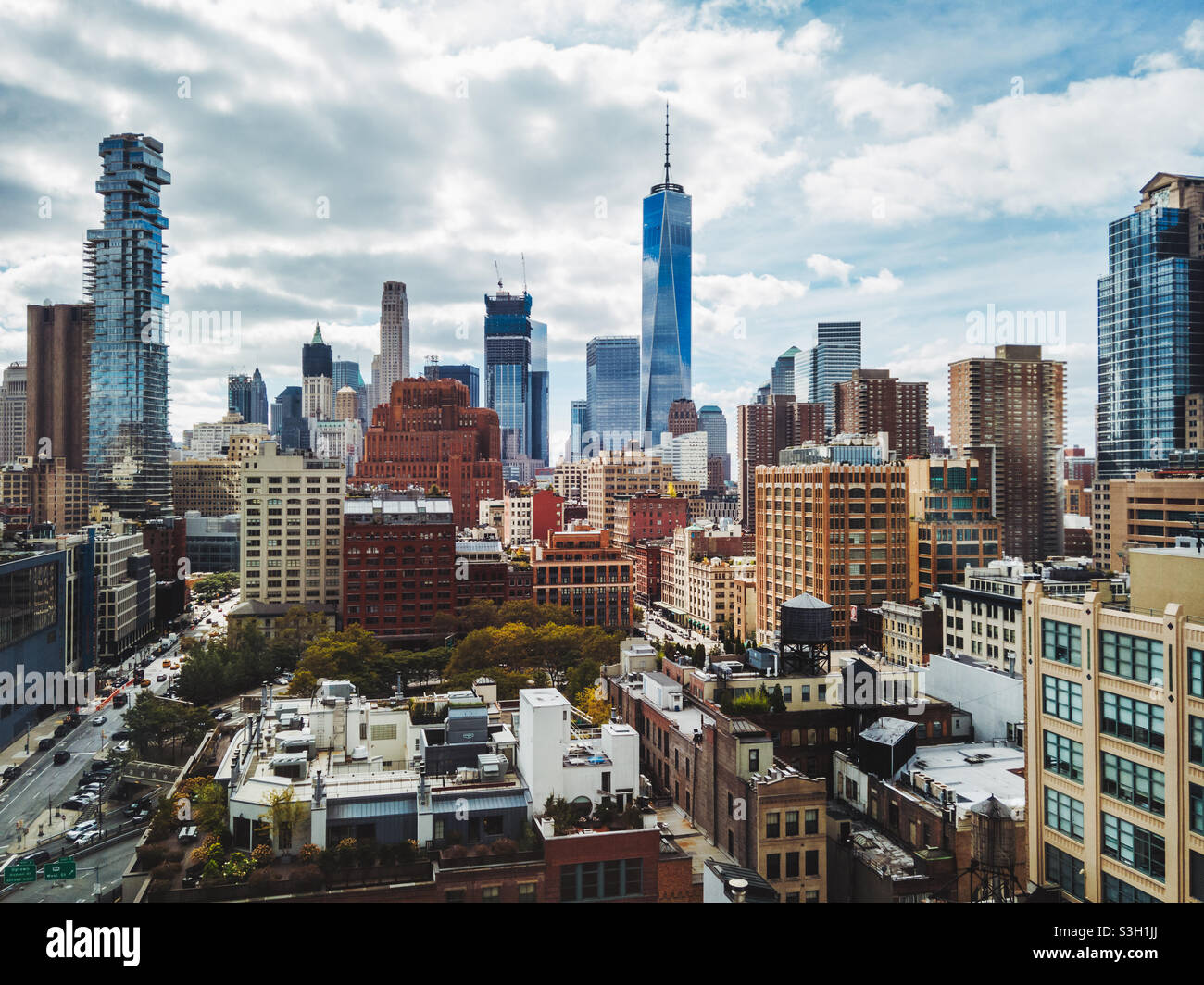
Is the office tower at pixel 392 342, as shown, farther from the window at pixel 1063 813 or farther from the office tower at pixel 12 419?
the window at pixel 1063 813

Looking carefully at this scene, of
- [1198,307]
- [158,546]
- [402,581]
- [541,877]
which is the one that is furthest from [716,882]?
[1198,307]

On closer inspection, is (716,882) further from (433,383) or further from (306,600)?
(433,383)

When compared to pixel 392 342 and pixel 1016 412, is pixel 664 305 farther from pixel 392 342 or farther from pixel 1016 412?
pixel 1016 412

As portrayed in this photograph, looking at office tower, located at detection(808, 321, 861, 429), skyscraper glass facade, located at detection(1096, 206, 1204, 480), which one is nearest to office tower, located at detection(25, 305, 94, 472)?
skyscraper glass facade, located at detection(1096, 206, 1204, 480)

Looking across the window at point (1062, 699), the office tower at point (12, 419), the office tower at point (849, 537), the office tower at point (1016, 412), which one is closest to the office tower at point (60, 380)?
the office tower at point (12, 419)

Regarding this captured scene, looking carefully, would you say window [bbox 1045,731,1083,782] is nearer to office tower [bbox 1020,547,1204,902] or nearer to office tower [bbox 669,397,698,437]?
office tower [bbox 1020,547,1204,902]

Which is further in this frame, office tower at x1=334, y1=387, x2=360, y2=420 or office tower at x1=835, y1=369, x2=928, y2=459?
office tower at x1=334, y1=387, x2=360, y2=420

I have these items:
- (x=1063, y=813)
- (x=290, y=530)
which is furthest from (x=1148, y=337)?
(x=1063, y=813)
